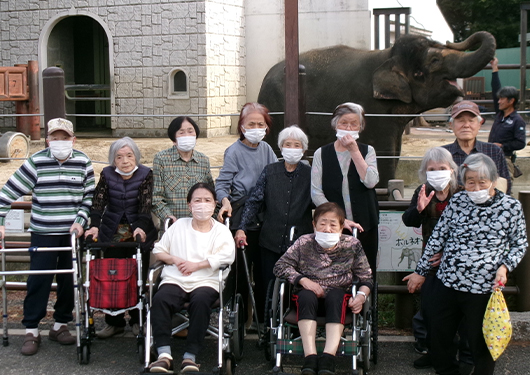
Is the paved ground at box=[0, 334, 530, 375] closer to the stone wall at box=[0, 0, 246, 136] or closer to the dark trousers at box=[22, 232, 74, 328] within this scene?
the dark trousers at box=[22, 232, 74, 328]

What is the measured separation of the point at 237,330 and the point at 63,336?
1.34m

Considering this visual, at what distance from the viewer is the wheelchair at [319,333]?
14.6ft

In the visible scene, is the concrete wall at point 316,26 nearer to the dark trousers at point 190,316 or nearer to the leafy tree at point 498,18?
the dark trousers at point 190,316

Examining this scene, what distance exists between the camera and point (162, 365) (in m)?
4.45

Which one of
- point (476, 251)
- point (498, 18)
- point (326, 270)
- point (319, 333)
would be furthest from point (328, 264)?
point (498, 18)

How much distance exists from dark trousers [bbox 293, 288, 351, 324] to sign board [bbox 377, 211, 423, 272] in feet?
3.67

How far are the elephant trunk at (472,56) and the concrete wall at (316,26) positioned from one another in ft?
→ 6.98

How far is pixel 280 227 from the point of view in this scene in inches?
199

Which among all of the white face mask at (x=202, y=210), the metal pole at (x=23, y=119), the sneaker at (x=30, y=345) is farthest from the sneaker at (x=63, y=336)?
the metal pole at (x=23, y=119)

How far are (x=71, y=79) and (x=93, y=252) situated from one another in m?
13.1

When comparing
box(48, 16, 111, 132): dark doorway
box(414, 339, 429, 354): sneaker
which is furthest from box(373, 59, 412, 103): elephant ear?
box(48, 16, 111, 132): dark doorway

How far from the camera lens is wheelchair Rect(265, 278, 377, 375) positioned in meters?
4.44

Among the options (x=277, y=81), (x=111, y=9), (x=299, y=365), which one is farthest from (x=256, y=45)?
(x=299, y=365)

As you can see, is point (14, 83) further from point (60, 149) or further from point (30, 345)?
point (30, 345)
